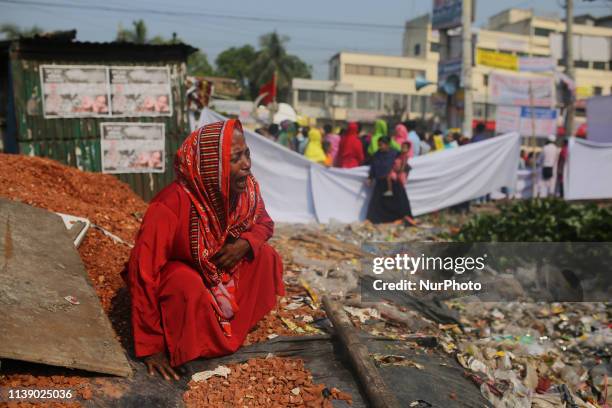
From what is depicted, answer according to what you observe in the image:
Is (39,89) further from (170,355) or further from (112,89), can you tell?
(170,355)

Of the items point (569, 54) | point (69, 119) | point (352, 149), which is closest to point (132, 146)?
point (69, 119)

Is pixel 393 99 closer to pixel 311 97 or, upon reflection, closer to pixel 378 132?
pixel 311 97

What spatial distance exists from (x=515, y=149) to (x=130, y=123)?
291 inches

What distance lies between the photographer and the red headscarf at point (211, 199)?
3205mm

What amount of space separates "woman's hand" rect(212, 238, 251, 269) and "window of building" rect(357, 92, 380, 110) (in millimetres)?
49098

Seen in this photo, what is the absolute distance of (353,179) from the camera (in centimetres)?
959

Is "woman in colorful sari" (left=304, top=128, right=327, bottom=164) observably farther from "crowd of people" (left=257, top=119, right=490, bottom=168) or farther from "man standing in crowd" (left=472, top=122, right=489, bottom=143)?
"man standing in crowd" (left=472, top=122, right=489, bottom=143)

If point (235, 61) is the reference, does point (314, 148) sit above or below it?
below

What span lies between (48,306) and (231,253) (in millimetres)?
1031

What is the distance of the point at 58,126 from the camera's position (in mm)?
7605

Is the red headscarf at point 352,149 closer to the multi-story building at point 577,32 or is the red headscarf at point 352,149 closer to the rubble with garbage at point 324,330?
the rubble with garbage at point 324,330

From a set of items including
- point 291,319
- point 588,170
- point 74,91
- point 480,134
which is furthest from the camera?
point 588,170

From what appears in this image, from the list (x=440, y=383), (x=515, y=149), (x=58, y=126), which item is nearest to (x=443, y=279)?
(x=440, y=383)

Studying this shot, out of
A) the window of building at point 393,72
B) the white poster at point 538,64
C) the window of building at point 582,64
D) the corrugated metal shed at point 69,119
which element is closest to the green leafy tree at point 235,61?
the window of building at point 393,72
